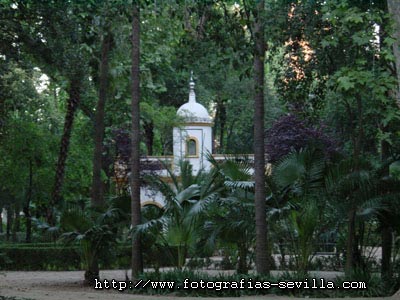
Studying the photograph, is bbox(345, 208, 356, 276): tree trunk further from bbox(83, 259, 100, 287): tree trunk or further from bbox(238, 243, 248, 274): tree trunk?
bbox(83, 259, 100, 287): tree trunk

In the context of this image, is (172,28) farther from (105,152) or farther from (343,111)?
(105,152)

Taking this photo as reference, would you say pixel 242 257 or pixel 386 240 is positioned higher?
pixel 386 240

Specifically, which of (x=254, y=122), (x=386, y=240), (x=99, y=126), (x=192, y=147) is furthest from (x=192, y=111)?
(x=386, y=240)

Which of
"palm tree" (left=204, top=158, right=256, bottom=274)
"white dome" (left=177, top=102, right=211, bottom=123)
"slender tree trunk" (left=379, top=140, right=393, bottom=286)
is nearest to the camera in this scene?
"slender tree trunk" (left=379, top=140, right=393, bottom=286)

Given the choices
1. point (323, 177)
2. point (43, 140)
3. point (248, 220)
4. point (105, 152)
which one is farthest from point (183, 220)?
point (105, 152)

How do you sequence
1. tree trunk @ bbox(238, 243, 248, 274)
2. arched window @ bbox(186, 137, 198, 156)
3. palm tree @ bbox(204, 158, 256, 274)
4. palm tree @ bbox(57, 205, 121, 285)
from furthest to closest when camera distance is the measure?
arched window @ bbox(186, 137, 198, 156)
tree trunk @ bbox(238, 243, 248, 274)
palm tree @ bbox(57, 205, 121, 285)
palm tree @ bbox(204, 158, 256, 274)

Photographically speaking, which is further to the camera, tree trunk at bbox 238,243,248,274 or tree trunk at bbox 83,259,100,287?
tree trunk at bbox 238,243,248,274

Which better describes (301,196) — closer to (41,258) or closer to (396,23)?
(396,23)

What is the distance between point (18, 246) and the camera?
27328 mm

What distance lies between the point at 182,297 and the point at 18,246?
13716mm

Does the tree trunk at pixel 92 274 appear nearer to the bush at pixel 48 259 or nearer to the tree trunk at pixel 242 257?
the tree trunk at pixel 242 257

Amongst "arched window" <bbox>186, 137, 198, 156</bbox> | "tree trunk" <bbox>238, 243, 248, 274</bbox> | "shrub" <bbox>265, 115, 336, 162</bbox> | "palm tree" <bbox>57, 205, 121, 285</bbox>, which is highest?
"arched window" <bbox>186, 137, 198, 156</bbox>

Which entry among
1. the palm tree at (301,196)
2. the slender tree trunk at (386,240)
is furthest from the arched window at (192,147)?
the slender tree trunk at (386,240)

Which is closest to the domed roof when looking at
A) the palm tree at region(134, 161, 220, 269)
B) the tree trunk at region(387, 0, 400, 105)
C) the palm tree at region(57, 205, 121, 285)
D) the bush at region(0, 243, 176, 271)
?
the bush at region(0, 243, 176, 271)
